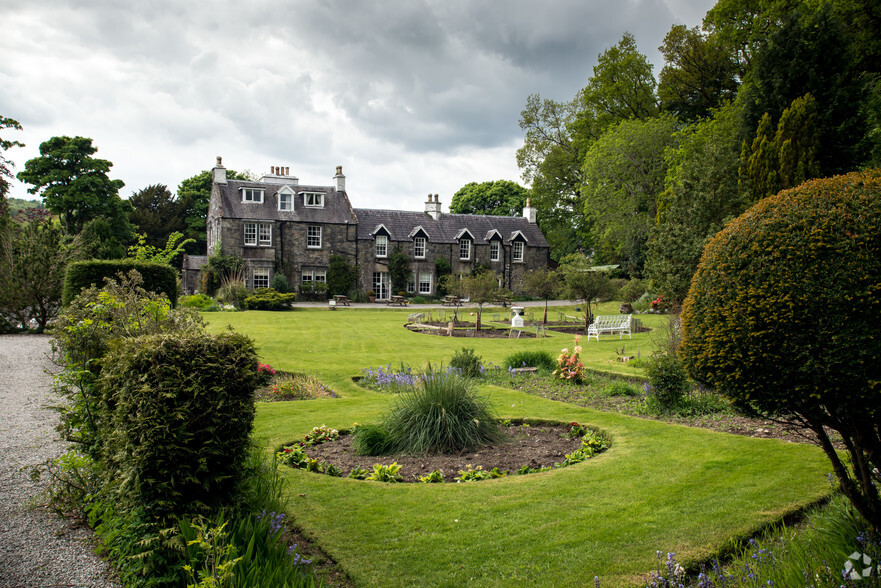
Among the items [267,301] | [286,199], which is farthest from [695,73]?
[267,301]

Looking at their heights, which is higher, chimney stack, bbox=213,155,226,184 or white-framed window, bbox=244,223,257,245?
chimney stack, bbox=213,155,226,184

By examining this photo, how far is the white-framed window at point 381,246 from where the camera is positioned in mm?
42375

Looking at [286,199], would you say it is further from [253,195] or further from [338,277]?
[338,277]

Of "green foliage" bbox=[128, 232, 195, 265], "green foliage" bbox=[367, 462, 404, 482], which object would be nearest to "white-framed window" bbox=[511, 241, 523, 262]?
"green foliage" bbox=[128, 232, 195, 265]

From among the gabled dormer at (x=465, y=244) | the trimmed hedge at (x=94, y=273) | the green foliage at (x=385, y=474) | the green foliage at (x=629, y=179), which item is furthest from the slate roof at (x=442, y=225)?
the green foliage at (x=385, y=474)

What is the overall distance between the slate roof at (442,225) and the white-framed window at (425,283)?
278cm

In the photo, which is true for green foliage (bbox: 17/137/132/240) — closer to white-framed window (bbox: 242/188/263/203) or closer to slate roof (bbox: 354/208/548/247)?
white-framed window (bbox: 242/188/263/203)

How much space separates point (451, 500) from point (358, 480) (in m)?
1.10

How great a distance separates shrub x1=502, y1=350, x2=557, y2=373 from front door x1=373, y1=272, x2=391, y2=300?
30.5m

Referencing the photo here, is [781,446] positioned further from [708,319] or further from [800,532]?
[708,319]

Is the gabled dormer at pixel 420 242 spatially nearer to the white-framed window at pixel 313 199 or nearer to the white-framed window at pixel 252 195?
the white-framed window at pixel 313 199

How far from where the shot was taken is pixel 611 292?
79.4 feet

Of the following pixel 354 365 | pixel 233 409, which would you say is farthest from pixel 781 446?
pixel 354 365

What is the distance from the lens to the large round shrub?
3.38 metres
